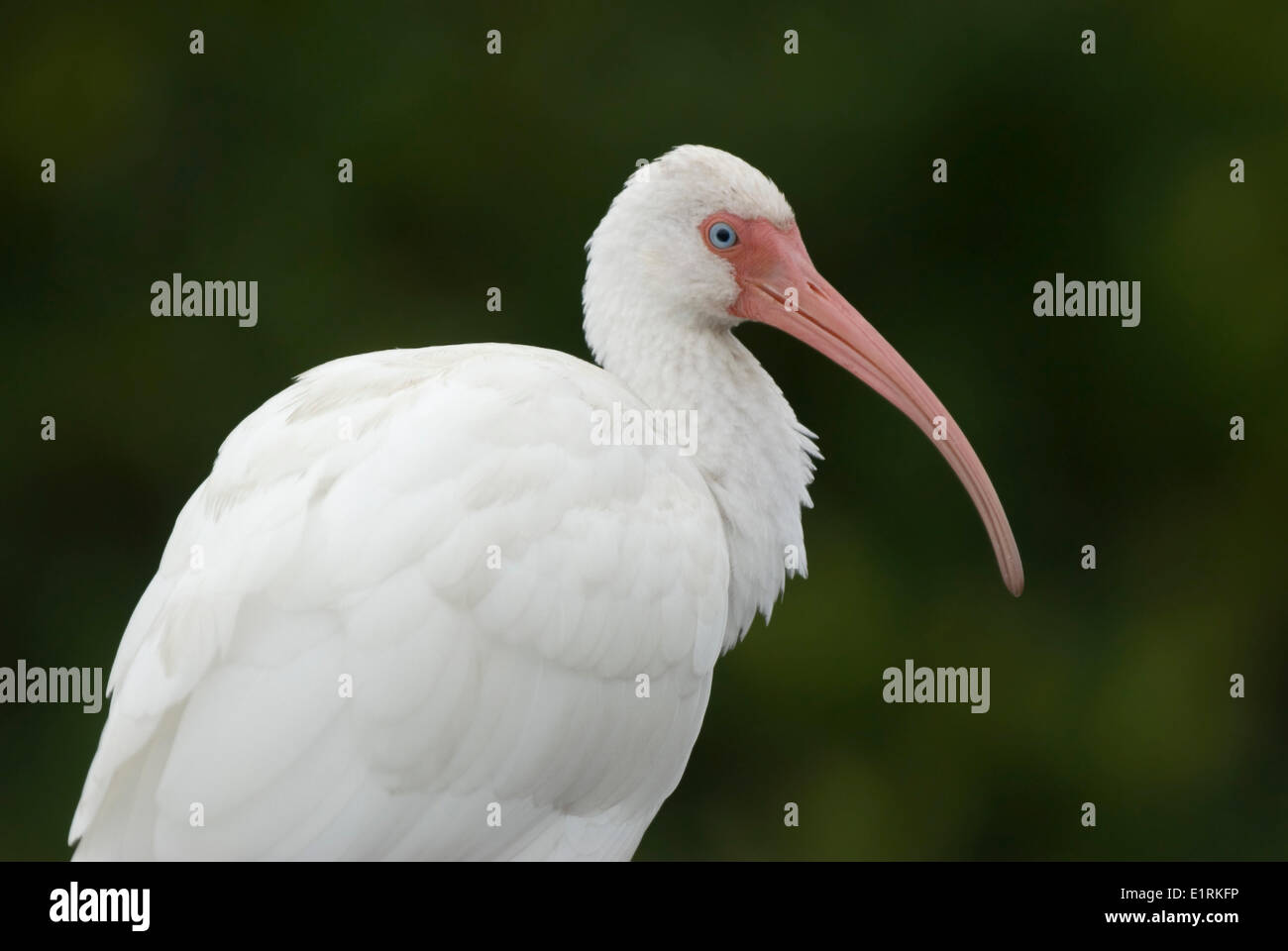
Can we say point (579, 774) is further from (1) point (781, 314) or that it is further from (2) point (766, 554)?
(1) point (781, 314)

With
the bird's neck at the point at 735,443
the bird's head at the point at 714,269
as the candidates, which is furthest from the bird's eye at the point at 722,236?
the bird's neck at the point at 735,443

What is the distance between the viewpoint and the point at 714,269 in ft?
10.8

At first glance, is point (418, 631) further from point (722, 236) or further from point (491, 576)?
point (722, 236)

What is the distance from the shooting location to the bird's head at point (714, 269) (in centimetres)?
328

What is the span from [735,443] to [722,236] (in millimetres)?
421

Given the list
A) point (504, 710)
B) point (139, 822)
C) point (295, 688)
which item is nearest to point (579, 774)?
point (504, 710)

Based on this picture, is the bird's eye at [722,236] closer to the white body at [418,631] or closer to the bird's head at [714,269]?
the bird's head at [714,269]
